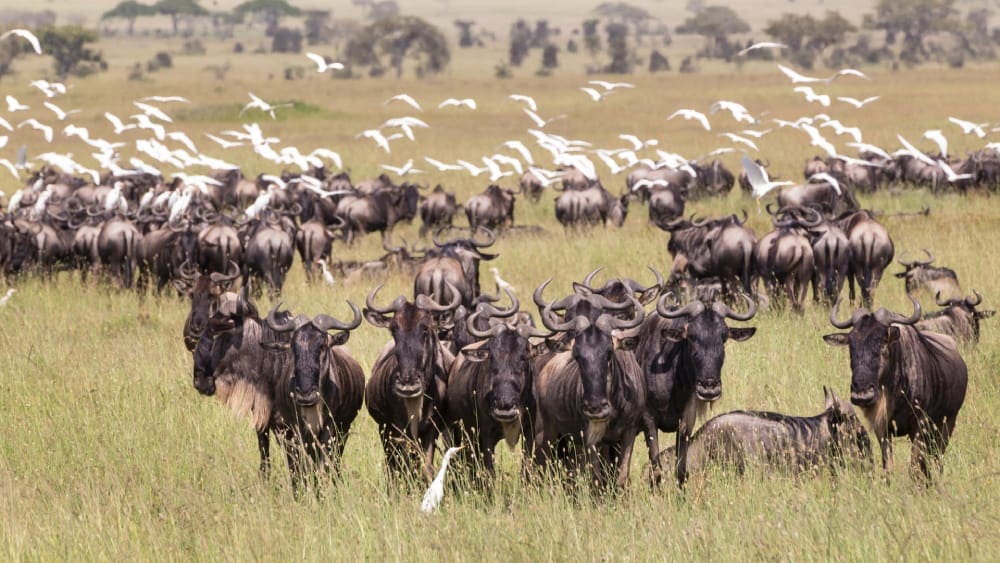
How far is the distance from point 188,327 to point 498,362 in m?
5.17

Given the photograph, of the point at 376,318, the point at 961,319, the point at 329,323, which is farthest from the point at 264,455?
the point at 961,319

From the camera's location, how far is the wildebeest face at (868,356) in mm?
8773

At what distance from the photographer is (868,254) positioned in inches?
664

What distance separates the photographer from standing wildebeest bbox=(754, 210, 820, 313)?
55.1 feet

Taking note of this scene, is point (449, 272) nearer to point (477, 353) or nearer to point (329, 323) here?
point (329, 323)

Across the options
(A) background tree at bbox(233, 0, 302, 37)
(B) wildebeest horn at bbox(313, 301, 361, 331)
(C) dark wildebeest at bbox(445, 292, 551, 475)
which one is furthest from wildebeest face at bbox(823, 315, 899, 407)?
(A) background tree at bbox(233, 0, 302, 37)

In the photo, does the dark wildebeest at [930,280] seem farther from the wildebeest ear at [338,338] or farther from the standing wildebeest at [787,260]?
the wildebeest ear at [338,338]

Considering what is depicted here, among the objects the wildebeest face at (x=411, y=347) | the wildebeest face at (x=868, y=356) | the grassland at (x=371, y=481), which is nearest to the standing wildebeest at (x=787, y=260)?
the grassland at (x=371, y=481)

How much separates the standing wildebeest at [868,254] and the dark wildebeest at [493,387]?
26.9 ft

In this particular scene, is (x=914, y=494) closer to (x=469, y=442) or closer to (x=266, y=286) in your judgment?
(x=469, y=442)

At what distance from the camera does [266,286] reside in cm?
2023

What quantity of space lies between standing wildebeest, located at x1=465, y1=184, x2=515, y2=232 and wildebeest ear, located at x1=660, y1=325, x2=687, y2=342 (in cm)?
1801

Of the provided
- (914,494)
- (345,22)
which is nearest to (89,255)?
(914,494)

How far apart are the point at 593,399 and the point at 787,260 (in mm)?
8978
